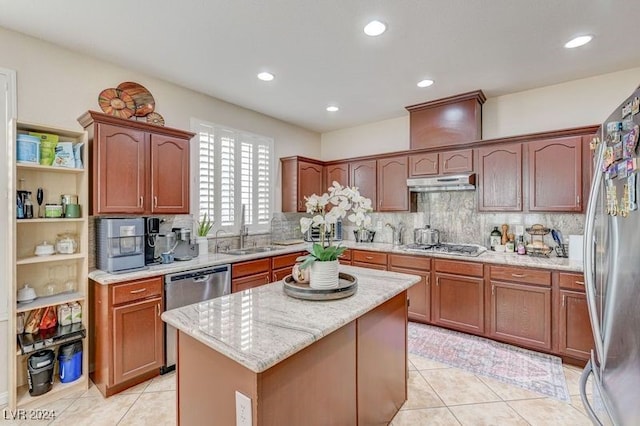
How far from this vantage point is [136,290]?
2.45 metres

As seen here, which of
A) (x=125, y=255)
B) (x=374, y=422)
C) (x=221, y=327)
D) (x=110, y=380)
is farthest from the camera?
(x=125, y=255)

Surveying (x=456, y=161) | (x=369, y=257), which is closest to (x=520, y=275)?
(x=456, y=161)

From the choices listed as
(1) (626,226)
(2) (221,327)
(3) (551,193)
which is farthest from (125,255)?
(3) (551,193)

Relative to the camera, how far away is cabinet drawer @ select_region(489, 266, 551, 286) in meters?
2.88

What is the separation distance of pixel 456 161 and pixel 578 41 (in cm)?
152

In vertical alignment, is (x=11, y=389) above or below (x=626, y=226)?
below

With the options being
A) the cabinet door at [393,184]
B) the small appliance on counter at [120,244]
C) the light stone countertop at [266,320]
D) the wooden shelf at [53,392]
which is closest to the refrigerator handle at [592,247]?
the light stone countertop at [266,320]

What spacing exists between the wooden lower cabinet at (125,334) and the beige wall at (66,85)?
4.90ft

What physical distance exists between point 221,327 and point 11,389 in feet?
6.66

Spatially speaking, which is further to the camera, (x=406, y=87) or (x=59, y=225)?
(x=406, y=87)

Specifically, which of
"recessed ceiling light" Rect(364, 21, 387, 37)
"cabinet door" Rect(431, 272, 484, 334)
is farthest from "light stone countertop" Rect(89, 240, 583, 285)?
"recessed ceiling light" Rect(364, 21, 387, 37)

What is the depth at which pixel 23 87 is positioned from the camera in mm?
2379

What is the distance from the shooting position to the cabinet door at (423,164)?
153 inches

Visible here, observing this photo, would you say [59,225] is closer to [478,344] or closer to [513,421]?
[513,421]
